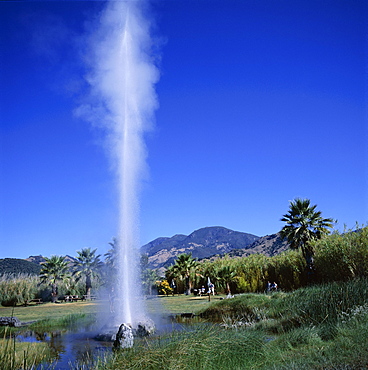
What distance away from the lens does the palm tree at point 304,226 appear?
29.2 m

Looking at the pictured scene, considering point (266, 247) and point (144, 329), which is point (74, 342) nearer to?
point (144, 329)

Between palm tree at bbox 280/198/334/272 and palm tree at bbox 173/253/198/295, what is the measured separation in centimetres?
1914

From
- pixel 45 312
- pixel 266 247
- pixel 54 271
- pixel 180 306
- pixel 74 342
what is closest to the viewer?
pixel 74 342

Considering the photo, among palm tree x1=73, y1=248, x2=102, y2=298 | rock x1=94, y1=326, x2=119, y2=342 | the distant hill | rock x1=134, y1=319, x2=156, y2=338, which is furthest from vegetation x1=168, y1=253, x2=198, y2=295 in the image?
the distant hill

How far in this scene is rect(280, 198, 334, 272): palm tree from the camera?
2917cm

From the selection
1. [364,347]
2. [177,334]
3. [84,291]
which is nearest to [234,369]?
[177,334]

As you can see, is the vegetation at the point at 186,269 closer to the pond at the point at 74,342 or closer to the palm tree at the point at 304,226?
the palm tree at the point at 304,226

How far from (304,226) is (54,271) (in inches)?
1296

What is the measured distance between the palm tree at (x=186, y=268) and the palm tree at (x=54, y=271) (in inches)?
621

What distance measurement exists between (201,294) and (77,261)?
22129 mm

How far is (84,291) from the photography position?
50750 mm

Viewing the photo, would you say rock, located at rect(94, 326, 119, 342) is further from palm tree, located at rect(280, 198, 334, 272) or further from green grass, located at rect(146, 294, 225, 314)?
palm tree, located at rect(280, 198, 334, 272)

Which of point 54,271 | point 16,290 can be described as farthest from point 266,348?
point 54,271

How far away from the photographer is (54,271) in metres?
45.7
